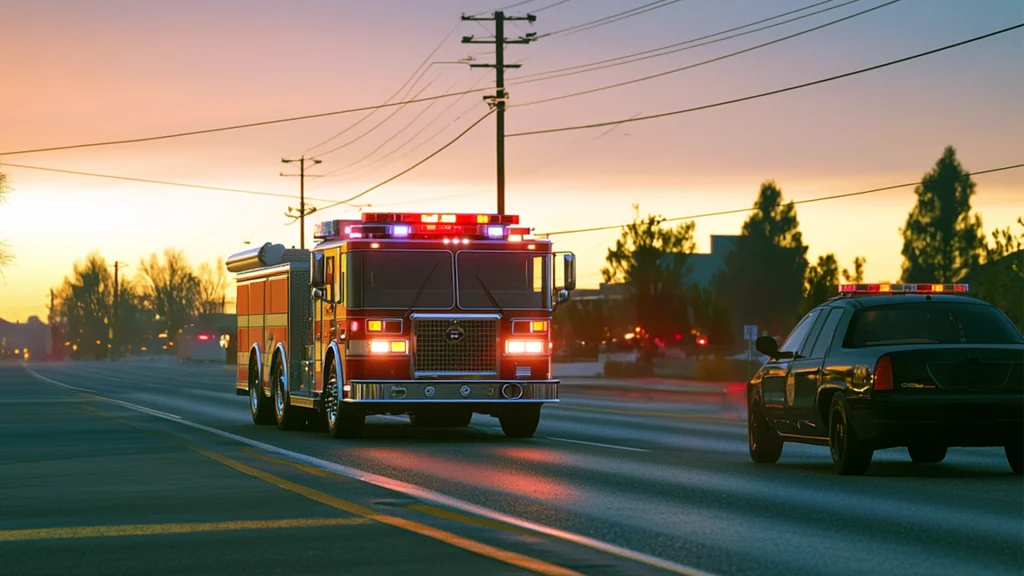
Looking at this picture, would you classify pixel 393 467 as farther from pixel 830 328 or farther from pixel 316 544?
pixel 316 544

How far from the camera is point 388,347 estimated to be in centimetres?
2227

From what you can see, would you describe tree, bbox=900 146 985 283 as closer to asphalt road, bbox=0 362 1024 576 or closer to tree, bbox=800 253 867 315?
tree, bbox=800 253 867 315

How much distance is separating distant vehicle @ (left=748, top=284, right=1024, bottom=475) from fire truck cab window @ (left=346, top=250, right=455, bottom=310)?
6.14 meters

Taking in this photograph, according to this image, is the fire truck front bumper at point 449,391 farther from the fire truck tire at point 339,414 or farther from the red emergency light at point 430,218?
the red emergency light at point 430,218

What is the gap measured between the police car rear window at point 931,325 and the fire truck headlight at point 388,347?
25.4 feet

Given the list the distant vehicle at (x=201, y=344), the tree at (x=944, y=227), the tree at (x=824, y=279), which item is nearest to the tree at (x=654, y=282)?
the tree at (x=824, y=279)

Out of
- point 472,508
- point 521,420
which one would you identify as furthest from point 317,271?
point 472,508

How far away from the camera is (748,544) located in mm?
10648

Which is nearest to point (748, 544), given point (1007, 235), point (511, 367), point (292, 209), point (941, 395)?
point (941, 395)

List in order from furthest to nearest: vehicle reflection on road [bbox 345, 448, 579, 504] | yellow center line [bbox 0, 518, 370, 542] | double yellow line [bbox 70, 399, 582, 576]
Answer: vehicle reflection on road [bbox 345, 448, 579, 504] → yellow center line [bbox 0, 518, 370, 542] → double yellow line [bbox 70, 399, 582, 576]

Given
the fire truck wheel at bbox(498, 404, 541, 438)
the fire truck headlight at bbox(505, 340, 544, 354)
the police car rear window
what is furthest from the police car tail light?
the fire truck wheel at bbox(498, 404, 541, 438)

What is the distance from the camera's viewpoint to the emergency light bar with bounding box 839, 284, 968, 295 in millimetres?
16703

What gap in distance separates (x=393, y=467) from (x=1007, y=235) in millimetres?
45531

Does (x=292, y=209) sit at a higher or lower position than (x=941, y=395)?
higher
